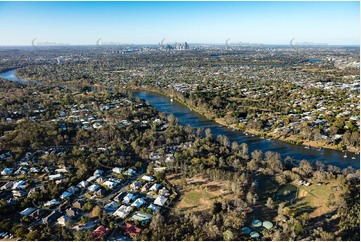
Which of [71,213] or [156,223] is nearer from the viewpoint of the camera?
[156,223]

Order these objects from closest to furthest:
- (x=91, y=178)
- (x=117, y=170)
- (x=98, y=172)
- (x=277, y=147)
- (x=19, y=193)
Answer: (x=19, y=193), (x=91, y=178), (x=98, y=172), (x=117, y=170), (x=277, y=147)

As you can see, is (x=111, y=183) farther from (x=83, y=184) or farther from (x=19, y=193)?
(x=19, y=193)

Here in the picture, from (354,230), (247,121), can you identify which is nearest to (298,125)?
(247,121)

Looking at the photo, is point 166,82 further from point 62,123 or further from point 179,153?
point 179,153

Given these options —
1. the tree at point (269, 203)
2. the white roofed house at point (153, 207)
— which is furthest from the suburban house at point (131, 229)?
the tree at point (269, 203)

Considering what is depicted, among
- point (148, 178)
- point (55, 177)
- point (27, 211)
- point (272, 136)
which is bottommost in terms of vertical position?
point (27, 211)

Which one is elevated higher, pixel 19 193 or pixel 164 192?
pixel 164 192

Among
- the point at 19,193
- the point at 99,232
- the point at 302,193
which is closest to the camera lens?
the point at 99,232

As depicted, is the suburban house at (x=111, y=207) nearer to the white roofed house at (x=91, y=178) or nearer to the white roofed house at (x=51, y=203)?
the white roofed house at (x=51, y=203)

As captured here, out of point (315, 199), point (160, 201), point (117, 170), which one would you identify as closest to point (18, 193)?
point (117, 170)

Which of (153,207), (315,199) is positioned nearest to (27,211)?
(153,207)
